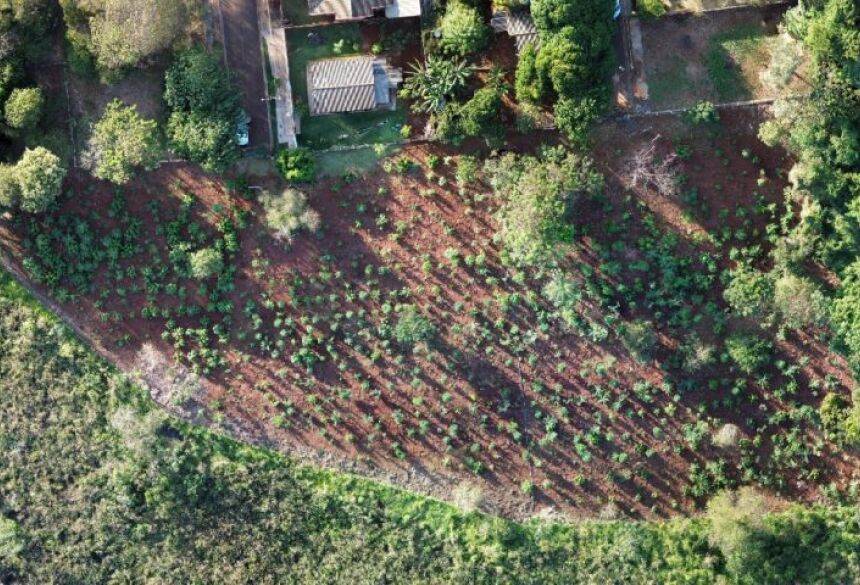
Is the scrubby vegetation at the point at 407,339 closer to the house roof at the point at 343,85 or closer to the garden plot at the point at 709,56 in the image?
the house roof at the point at 343,85

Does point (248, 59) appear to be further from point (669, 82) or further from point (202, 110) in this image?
point (669, 82)

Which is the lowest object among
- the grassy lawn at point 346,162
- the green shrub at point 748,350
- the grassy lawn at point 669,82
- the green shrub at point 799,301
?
the green shrub at point 748,350

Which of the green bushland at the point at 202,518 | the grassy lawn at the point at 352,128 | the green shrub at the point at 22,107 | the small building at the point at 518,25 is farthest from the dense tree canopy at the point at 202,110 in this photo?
the small building at the point at 518,25

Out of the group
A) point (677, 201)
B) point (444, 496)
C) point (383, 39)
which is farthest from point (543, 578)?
point (383, 39)

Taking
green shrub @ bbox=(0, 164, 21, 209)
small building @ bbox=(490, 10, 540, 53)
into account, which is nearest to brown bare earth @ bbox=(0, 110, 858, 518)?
green shrub @ bbox=(0, 164, 21, 209)

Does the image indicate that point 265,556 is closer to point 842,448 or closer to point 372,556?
point 372,556

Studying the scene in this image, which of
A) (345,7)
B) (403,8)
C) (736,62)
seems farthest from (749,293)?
(345,7)
